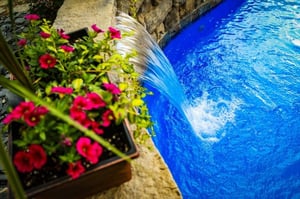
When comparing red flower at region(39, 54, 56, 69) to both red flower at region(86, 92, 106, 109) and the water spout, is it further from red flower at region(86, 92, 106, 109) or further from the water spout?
the water spout

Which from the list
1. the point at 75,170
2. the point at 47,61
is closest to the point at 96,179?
the point at 75,170

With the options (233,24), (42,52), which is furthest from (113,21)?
(233,24)

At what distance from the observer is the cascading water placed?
2318mm

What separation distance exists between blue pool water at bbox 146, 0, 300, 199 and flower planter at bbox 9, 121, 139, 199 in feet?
3.60

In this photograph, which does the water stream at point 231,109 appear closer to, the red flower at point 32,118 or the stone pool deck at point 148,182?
the stone pool deck at point 148,182

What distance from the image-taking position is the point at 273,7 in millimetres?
3916

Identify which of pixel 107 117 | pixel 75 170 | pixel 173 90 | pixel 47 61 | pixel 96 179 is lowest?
pixel 173 90

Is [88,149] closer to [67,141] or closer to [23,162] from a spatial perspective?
[67,141]

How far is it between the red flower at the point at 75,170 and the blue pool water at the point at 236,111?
135 cm

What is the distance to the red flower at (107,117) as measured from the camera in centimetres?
107

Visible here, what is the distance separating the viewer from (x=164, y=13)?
3.34m

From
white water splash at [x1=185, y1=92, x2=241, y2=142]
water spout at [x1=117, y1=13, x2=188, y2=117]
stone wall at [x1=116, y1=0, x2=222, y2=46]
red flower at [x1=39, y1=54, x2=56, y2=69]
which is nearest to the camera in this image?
red flower at [x1=39, y1=54, x2=56, y2=69]

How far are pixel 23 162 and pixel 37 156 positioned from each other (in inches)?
2.2

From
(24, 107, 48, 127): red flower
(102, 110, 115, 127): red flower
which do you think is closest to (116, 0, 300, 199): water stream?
(102, 110, 115, 127): red flower
